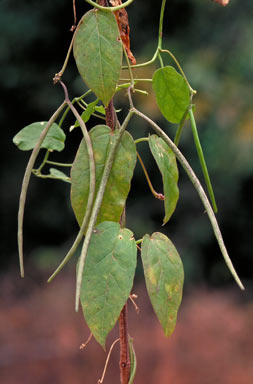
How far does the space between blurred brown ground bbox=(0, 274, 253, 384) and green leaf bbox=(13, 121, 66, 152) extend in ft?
4.76

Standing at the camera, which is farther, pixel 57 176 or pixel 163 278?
pixel 57 176

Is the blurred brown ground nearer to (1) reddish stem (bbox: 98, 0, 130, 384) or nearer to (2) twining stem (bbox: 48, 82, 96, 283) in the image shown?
(1) reddish stem (bbox: 98, 0, 130, 384)

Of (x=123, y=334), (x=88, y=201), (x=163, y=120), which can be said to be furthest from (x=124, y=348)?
(x=163, y=120)

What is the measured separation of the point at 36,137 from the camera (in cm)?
53

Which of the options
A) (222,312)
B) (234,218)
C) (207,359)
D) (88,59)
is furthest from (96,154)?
(222,312)

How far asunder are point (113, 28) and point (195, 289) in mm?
2021

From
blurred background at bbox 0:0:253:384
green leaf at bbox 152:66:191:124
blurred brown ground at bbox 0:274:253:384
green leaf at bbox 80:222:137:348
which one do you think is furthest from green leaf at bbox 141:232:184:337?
blurred brown ground at bbox 0:274:253:384

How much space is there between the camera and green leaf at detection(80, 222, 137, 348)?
0.37m

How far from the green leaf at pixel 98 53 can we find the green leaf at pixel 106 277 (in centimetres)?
9

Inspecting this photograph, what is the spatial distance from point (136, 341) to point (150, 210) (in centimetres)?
48

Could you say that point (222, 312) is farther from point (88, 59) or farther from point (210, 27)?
point (88, 59)

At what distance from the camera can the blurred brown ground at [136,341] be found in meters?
1.89

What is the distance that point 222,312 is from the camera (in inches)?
88.0

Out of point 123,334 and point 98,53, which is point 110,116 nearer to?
point 98,53
